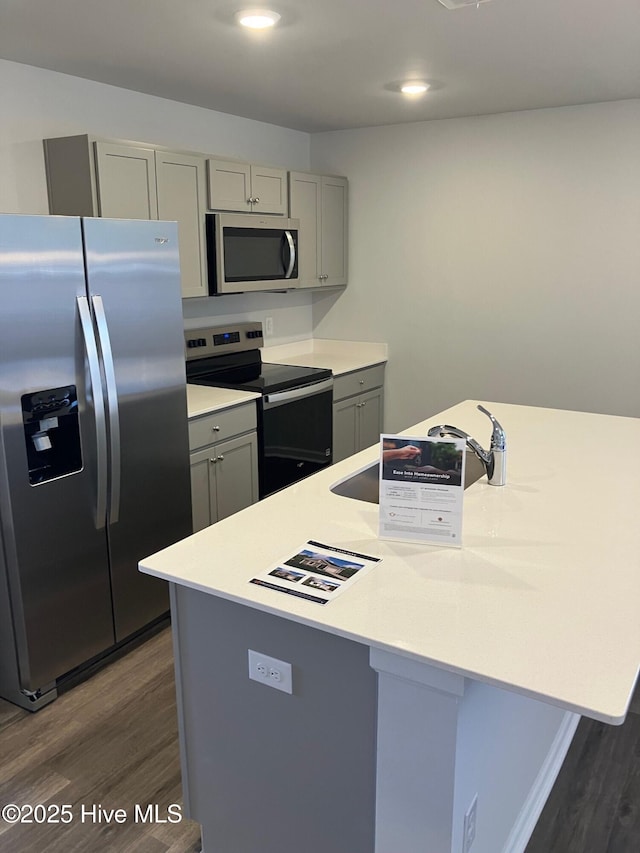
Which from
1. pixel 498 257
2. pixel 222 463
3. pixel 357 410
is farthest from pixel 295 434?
pixel 498 257

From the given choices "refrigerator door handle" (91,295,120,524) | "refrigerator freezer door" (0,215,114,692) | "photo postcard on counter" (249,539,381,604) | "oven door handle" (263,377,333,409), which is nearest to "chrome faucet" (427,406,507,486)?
"photo postcard on counter" (249,539,381,604)

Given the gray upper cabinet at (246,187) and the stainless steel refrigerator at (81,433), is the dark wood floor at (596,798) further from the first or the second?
the gray upper cabinet at (246,187)

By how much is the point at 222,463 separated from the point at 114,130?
1.73m

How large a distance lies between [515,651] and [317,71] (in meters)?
2.77

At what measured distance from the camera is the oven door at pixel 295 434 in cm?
379

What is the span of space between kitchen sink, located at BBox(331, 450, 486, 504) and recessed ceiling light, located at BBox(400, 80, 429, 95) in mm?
2023

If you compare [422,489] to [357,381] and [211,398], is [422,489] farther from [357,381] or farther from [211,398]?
[357,381]

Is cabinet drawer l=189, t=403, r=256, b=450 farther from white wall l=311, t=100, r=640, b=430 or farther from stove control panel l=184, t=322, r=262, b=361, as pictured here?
white wall l=311, t=100, r=640, b=430

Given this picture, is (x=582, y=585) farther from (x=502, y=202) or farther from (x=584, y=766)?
(x=502, y=202)

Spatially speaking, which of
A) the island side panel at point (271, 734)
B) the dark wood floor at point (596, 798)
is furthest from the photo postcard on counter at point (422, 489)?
the dark wood floor at point (596, 798)

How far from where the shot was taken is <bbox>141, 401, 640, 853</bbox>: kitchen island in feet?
4.31

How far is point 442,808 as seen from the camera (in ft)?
4.51

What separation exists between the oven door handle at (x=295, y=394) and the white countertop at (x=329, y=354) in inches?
10.1

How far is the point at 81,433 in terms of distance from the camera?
2.53m
